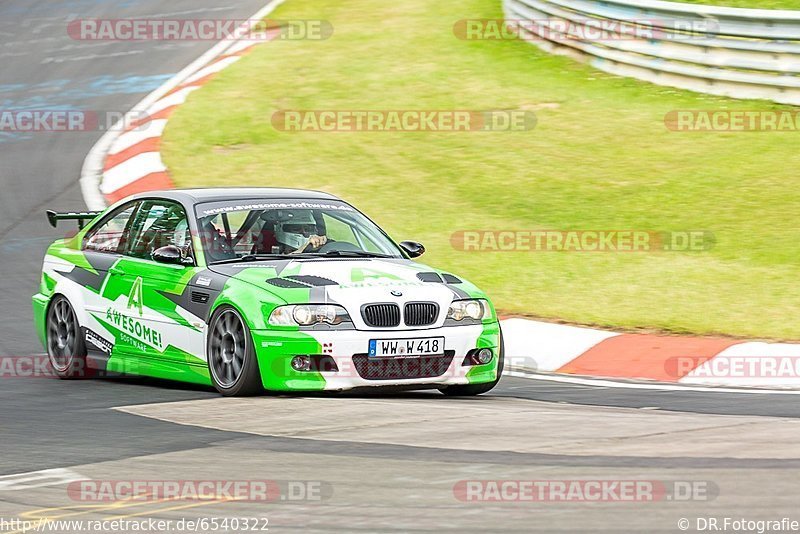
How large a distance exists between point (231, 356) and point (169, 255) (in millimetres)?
937

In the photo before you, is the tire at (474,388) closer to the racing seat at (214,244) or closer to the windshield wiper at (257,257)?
the windshield wiper at (257,257)

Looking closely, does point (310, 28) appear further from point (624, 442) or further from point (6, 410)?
point (624, 442)

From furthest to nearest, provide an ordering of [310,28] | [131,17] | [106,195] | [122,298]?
[131,17] < [310,28] < [106,195] < [122,298]

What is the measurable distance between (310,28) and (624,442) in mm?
16277

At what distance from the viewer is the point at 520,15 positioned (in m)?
20.6

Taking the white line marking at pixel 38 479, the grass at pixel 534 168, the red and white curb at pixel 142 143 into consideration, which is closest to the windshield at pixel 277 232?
the grass at pixel 534 168

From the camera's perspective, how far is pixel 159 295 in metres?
9.22

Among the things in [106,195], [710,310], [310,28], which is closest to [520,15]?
[310,28]
